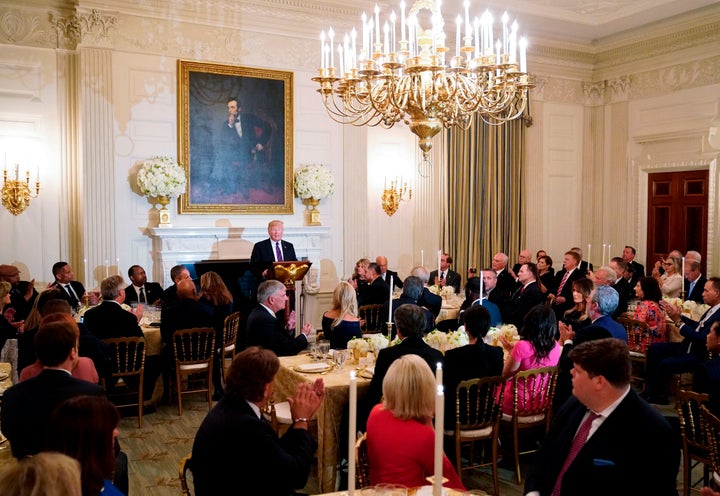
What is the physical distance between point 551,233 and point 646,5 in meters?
4.46

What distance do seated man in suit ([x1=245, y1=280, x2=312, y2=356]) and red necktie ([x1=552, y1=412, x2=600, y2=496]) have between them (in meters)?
3.08

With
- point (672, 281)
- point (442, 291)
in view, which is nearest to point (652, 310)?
point (672, 281)

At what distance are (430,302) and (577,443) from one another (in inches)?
190

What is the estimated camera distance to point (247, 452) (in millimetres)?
2867

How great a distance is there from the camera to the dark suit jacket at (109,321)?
20.4 ft

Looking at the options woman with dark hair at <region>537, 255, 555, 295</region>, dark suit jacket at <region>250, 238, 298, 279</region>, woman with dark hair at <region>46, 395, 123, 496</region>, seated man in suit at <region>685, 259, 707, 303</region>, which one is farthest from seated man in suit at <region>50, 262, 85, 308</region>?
seated man in suit at <region>685, 259, 707, 303</region>

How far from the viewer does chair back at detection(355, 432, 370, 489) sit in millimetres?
3377

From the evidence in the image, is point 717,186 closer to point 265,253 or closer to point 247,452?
point 265,253

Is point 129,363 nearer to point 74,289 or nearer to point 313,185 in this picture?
point 74,289

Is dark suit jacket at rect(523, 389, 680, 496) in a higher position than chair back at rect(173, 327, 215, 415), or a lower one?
higher

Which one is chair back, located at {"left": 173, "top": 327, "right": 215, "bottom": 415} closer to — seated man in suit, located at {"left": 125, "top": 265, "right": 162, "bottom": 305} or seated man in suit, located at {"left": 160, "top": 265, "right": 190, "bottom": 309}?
seated man in suit, located at {"left": 160, "top": 265, "right": 190, "bottom": 309}

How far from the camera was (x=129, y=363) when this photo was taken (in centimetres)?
641


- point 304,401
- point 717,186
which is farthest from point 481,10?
point 304,401

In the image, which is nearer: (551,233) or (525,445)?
(525,445)
